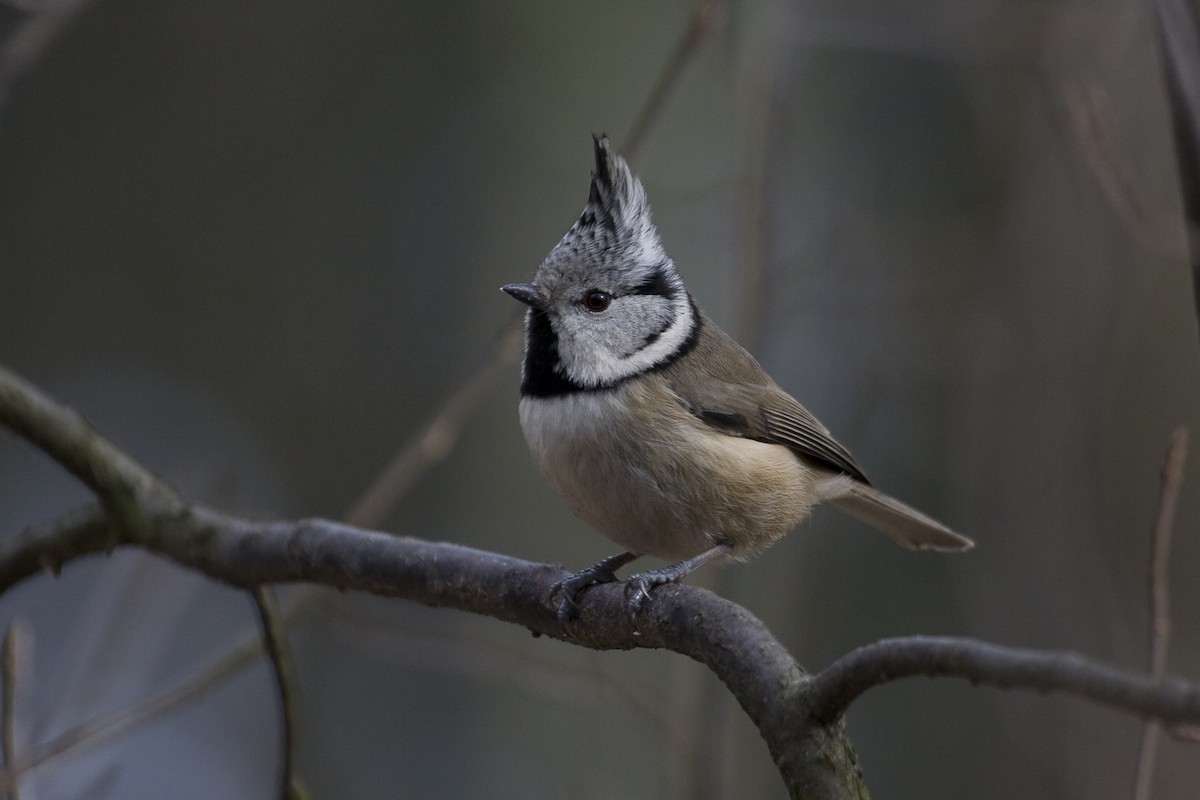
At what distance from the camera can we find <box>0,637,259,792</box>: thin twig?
9.29 ft

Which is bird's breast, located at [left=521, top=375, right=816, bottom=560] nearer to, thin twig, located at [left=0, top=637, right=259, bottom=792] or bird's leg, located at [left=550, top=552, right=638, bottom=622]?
bird's leg, located at [left=550, top=552, right=638, bottom=622]

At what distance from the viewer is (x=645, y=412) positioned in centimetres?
321

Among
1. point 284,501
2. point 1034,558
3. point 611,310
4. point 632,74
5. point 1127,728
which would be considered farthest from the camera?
point 632,74

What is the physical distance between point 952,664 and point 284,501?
6.49 meters

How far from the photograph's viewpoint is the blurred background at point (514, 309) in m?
4.71

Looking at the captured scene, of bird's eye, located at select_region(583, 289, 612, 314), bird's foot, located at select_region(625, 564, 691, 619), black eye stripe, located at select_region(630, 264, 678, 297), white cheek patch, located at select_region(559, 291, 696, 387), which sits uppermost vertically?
black eye stripe, located at select_region(630, 264, 678, 297)

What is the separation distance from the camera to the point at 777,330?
5.12 m

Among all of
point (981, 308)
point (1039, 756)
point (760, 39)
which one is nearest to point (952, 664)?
point (1039, 756)

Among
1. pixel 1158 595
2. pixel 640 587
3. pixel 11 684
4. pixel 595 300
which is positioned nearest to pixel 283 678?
pixel 11 684

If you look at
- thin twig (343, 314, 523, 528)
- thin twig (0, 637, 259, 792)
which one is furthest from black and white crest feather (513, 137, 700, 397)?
thin twig (0, 637, 259, 792)

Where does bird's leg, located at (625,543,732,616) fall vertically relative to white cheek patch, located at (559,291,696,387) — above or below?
below

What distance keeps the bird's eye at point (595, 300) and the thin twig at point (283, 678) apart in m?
1.22

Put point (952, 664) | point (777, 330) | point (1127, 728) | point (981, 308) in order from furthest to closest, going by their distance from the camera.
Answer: point (981, 308)
point (777, 330)
point (1127, 728)
point (952, 664)

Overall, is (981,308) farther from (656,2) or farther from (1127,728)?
(656,2)
